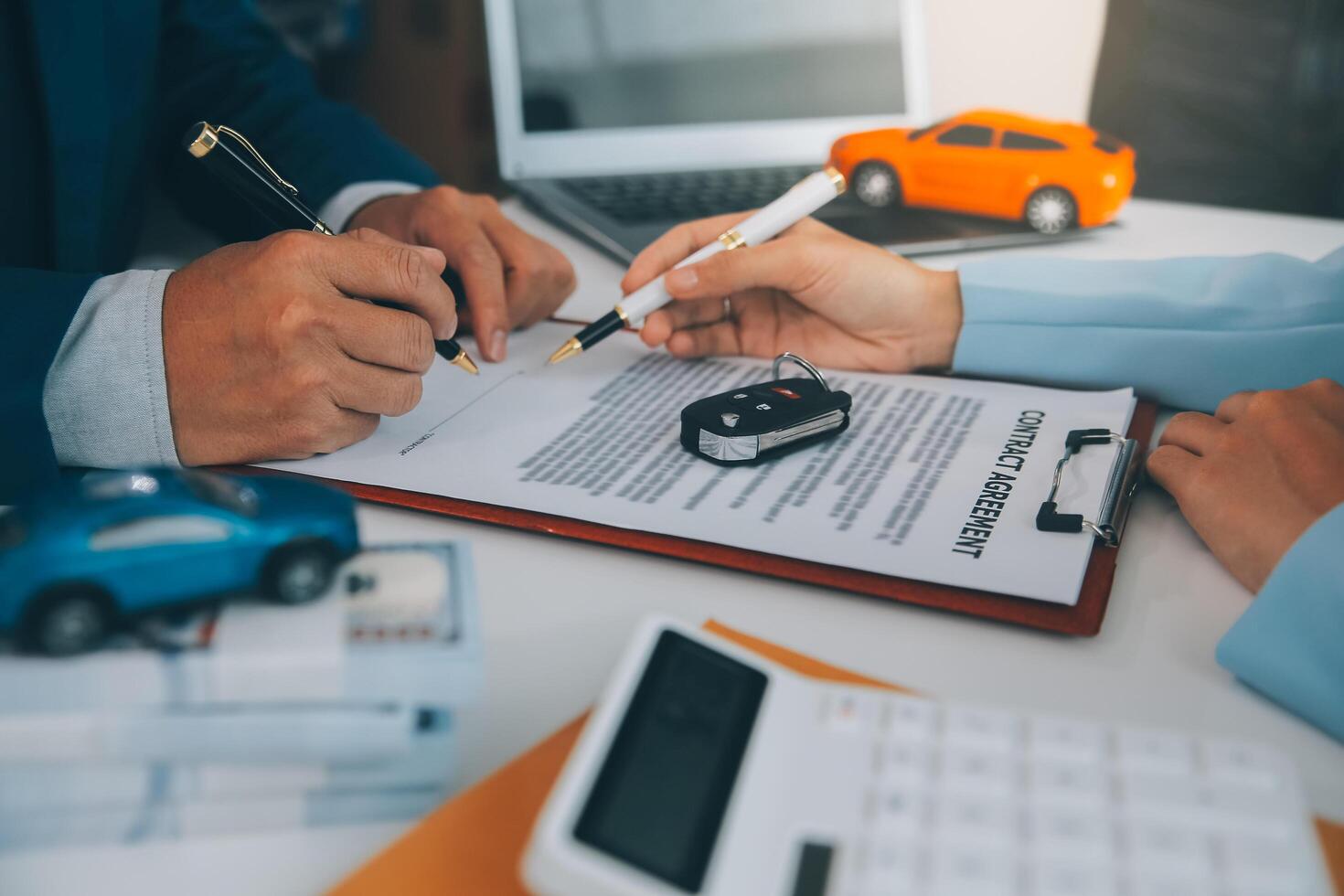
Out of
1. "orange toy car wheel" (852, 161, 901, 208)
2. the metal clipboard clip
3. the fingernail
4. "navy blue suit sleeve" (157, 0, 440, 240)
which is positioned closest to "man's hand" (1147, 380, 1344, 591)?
the metal clipboard clip

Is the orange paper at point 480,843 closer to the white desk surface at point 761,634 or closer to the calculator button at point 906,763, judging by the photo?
the white desk surface at point 761,634

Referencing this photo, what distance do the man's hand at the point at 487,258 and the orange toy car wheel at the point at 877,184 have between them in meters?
0.38

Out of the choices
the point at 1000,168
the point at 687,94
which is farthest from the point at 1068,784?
the point at 687,94

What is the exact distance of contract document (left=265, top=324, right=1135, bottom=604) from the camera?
1.69 ft

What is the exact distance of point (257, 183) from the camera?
0.69 metres

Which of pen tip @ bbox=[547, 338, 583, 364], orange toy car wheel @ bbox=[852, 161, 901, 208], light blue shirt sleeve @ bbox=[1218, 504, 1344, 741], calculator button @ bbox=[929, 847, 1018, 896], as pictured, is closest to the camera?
calculator button @ bbox=[929, 847, 1018, 896]

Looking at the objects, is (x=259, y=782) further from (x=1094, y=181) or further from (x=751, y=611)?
(x=1094, y=181)

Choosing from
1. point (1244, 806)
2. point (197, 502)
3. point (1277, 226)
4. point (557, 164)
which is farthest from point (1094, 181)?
point (197, 502)

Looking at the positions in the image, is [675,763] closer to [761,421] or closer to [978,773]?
[978,773]

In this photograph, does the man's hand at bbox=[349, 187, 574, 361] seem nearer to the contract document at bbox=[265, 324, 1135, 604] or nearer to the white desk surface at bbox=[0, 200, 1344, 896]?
the contract document at bbox=[265, 324, 1135, 604]

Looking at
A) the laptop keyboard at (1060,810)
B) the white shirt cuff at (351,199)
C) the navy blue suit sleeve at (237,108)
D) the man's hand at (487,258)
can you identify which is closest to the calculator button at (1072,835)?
the laptop keyboard at (1060,810)

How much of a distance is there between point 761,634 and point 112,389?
41cm

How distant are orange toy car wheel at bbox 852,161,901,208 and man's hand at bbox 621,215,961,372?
30cm

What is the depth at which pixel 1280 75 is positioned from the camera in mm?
1458
